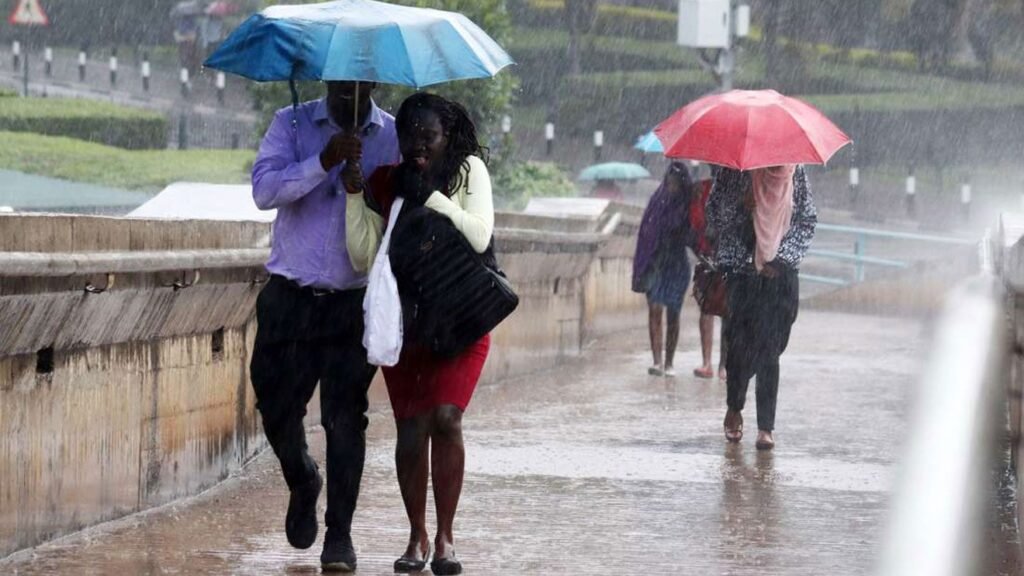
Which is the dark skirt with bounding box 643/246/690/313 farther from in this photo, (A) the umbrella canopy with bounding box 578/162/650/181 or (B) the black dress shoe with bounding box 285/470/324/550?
(A) the umbrella canopy with bounding box 578/162/650/181

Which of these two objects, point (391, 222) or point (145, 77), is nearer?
point (391, 222)

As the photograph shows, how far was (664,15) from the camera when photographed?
190 feet

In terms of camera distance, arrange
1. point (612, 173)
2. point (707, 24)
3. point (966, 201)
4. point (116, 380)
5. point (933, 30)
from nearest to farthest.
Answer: point (116, 380)
point (612, 173)
point (707, 24)
point (966, 201)
point (933, 30)

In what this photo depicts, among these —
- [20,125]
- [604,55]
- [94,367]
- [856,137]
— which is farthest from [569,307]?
[604,55]

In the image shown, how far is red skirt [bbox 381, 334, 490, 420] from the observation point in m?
7.48

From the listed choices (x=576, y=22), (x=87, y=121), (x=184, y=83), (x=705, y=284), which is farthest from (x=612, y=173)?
(x=576, y=22)

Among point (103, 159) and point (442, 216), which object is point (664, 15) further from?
point (442, 216)

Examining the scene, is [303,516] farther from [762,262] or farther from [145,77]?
[145,77]

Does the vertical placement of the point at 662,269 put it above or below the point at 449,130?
below

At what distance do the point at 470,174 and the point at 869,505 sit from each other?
119 inches

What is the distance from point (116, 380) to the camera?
842cm

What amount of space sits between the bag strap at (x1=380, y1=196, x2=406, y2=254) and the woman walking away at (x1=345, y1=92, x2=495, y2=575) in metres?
0.02

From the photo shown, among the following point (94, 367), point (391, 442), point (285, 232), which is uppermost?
point (285, 232)

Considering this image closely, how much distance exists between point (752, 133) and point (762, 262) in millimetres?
658
